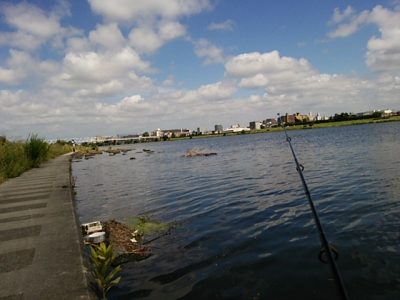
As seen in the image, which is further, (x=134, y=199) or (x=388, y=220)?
(x=134, y=199)

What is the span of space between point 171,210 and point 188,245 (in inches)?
236

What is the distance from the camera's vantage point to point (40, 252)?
737 cm

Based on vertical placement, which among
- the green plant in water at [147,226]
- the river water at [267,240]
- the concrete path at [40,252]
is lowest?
the river water at [267,240]

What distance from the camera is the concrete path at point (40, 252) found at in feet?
18.6

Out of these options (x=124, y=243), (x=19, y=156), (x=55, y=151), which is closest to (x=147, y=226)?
(x=124, y=243)

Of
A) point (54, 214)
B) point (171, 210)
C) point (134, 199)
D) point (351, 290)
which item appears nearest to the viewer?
point (351, 290)

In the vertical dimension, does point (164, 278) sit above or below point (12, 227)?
below

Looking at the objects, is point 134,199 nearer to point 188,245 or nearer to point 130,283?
point 188,245

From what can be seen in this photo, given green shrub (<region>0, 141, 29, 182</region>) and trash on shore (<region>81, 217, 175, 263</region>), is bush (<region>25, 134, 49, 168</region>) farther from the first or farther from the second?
trash on shore (<region>81, 217, 175, 263</region>)

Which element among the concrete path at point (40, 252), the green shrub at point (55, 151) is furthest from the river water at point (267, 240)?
the green shrub at point (55, 151)

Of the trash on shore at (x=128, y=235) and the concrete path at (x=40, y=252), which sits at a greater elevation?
the concrete path at (x=40, y=252)

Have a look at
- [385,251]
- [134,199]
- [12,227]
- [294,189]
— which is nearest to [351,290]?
[385,251]

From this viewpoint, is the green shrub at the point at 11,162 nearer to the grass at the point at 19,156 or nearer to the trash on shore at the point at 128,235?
the grass at the point at 19,156

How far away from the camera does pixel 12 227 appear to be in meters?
9.46
